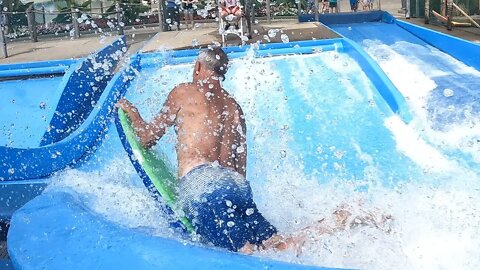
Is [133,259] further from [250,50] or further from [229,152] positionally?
[250,50]

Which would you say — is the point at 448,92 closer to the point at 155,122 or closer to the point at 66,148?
the point at 66,148

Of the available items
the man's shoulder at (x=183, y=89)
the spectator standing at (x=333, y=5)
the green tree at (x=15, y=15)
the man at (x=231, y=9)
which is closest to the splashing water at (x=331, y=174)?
the man's shoulder at (x=183, y=89)

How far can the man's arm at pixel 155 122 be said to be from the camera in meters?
3.03

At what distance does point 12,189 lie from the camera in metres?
4.08

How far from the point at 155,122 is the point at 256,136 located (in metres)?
2.06

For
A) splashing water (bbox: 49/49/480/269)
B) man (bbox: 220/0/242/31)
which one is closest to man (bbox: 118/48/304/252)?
splashing water (bbox: 49/49/480/269)

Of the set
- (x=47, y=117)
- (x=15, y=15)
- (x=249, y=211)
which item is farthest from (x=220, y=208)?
(x=15, y=15)

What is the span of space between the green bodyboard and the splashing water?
0.15 meters

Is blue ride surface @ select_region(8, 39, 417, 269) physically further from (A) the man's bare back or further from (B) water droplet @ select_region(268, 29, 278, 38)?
(B) water droplet @ select_region(268, 29, 278, 38)

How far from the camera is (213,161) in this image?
2855 millimetres

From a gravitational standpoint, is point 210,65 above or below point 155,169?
above

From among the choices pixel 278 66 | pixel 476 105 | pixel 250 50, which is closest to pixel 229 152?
pixel 476 105

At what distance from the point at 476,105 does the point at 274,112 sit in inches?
69.5

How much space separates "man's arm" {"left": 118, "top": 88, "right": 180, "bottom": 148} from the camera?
303 cm
